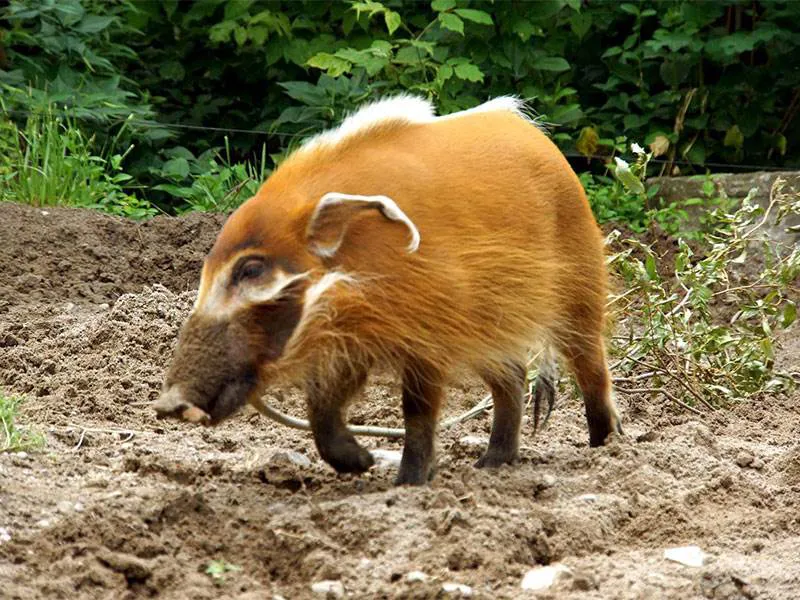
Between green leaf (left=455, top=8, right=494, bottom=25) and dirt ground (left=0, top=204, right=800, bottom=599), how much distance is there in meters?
3.18

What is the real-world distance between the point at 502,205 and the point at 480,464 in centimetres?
96

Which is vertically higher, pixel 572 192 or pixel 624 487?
pixel 572 192

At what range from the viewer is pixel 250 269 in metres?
3.99

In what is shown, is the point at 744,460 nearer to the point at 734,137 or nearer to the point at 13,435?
the point at 13,435

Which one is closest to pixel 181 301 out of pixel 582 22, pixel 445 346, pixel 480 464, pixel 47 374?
pixel 47 374

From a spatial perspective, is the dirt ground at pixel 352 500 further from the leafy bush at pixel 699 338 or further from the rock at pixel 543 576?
the leafy bush at pixel 699 338

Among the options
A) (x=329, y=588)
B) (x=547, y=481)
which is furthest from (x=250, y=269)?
(x=547, y=481)

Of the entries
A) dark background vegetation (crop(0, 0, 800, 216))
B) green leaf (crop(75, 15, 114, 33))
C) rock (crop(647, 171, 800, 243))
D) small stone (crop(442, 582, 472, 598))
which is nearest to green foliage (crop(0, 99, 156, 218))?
dark background vegetation (crop(0, 0, 800, 216))

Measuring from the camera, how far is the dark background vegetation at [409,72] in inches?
359

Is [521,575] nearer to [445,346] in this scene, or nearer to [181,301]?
[445,346]

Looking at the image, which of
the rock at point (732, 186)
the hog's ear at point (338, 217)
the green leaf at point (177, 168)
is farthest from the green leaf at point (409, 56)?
the hog's ear at point (338, 217)

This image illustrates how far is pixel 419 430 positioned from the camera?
14.2 feet

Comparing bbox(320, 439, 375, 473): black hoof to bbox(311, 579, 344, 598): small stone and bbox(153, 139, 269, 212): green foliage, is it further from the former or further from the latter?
bbox(153, 139, 269, 212): green foliage

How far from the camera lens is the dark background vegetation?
9.11 metres
